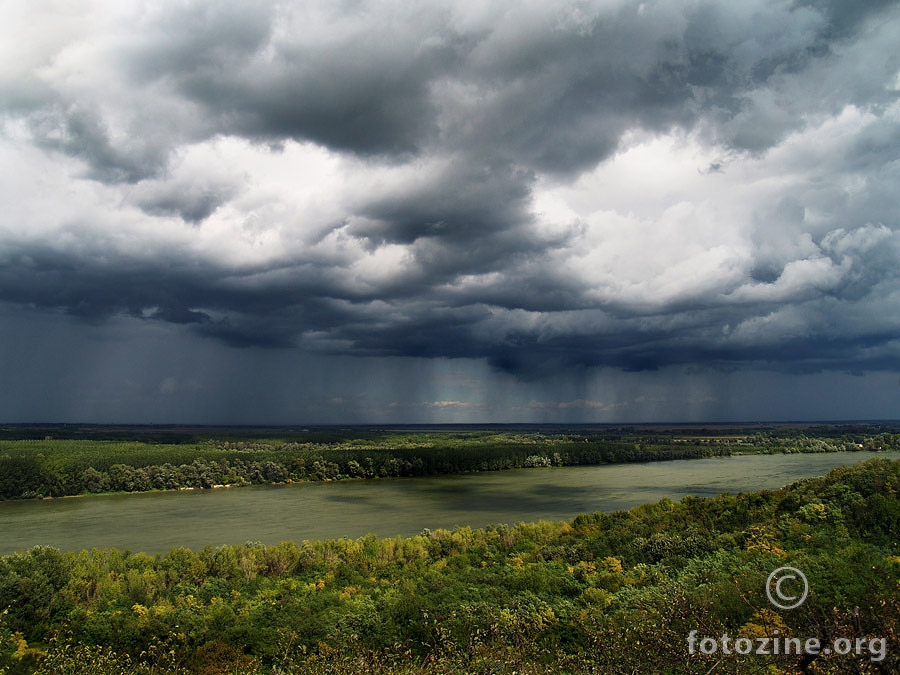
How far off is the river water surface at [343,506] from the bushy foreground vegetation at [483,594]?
2009cm

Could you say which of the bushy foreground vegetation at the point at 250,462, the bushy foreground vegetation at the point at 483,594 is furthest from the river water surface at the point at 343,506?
the bushy foreground vegetation at the point at 483,594

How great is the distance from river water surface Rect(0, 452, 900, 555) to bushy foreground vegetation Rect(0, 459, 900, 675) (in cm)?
2009

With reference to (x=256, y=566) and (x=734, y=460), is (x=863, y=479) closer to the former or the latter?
(x=256, y=566)

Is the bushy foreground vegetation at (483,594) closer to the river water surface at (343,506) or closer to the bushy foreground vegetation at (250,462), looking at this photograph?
the river water surface at (343,506)

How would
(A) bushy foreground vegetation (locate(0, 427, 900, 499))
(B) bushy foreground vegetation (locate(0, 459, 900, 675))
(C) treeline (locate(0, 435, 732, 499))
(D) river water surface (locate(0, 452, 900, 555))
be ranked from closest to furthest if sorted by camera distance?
(B) bushy foreground vegetation (locate(0, 459, 900, 675)) < (D) river water surface (locate(0, 452, 900, 555)) < (C) treeline (locate(0, 435, 732, 499)) < (A) bushy foreground vegetation (locate(0, 427, 900, 499))

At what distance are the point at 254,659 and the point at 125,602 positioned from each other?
14.4m

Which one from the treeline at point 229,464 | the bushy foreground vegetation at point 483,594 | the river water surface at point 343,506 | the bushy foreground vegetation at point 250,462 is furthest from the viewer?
the bushy foreground vegetation at point 250,462

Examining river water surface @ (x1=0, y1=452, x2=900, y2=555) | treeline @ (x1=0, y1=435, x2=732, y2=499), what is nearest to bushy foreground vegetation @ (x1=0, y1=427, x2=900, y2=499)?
treeline @ (x1=0, y1=435, x2=732, y2=499)

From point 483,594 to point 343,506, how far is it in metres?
57.3

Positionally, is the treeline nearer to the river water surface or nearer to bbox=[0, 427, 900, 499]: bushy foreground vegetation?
bbox=[0, 427, 900, 499]: bushy foreground vegetation

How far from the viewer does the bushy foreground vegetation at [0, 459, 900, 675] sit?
16.2 metres

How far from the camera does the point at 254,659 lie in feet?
84.2

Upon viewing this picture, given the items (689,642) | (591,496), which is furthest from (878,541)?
(591,496)

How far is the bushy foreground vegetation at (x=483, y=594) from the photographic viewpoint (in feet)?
53.3
